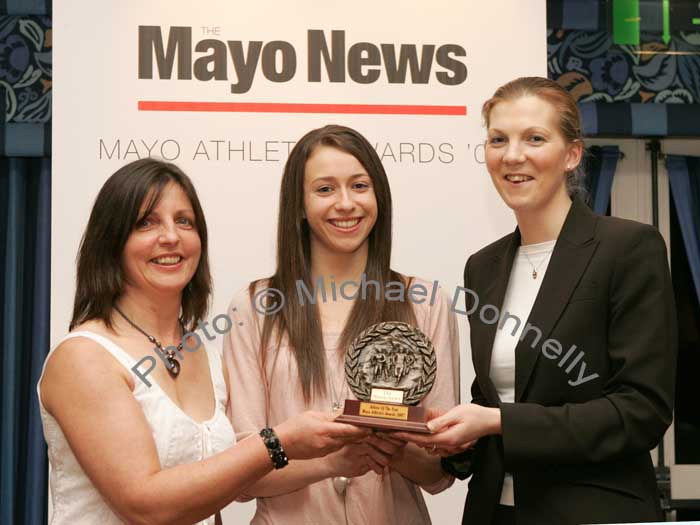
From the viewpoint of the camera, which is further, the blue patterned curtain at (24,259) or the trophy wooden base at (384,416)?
the blue patterned curtain at (24,259)

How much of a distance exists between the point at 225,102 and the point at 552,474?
1778 millimetres

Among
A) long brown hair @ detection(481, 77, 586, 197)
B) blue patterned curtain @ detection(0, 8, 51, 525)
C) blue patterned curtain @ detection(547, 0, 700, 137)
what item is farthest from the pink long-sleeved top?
blue patterned curtain @ detection(547, 0, 700, 137)

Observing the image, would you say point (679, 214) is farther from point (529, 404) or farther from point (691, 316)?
point (529, 404)

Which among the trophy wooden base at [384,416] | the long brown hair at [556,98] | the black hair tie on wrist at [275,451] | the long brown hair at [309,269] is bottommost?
the black hair tie on wrist at [275,451]

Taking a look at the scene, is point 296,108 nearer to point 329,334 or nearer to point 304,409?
point 329,334

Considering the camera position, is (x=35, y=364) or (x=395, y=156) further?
(x=35, y=364)

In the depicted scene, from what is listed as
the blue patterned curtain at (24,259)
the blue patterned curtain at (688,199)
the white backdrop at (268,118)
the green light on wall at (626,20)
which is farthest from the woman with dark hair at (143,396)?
the blue patterned curtain at (688,199)

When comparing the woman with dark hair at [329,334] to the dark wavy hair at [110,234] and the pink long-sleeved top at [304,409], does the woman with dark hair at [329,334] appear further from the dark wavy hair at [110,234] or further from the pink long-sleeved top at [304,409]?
the dark wavy hair at [110,234]

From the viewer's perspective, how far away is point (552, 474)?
2.21 metres

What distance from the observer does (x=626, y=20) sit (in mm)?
3695

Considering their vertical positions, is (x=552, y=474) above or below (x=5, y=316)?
below

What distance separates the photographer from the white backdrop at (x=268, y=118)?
325 centimetres

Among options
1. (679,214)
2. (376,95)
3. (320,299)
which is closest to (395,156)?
(376,95)

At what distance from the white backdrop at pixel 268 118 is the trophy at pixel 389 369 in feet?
3.46
